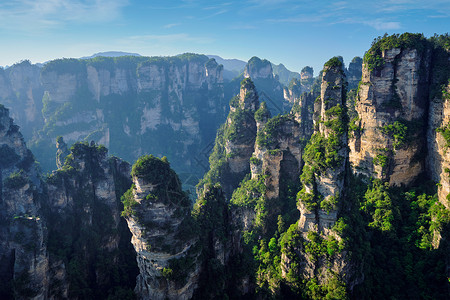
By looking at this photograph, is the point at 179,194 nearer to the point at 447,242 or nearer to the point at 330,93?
the point at 330,93

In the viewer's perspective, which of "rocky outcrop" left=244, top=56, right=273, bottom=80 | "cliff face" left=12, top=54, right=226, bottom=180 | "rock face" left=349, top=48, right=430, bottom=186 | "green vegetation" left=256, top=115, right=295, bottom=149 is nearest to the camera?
"rock face" left=349, top=48, right=430, bottom=186

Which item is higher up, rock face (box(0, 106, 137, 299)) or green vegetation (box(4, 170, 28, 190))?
green vegetation (box(4, 170, 28, 190))

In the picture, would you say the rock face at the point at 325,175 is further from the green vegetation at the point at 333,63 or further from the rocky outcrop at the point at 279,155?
the rocky outcrop at the point at 279,155

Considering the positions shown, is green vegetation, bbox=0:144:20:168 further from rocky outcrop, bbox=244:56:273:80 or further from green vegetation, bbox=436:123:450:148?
rocky outcrop, bbox=244:56:273:80

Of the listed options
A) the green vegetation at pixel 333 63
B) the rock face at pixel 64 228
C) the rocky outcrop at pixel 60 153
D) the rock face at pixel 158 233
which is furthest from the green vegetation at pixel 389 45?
the rocky outcrop at pixel 60 153

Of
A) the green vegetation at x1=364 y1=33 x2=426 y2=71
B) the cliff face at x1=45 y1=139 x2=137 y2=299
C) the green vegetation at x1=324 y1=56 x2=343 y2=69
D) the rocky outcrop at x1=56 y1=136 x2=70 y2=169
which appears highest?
the green vegetation at x1=364 y1=33 x2=426 y2=71

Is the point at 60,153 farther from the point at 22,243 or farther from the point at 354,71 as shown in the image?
the point at 354,71

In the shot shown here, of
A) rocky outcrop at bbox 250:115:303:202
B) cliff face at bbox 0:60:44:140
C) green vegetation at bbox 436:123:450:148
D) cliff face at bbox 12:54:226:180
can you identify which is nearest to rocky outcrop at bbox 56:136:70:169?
rocky outcrop at bbox 250:115:303:202
